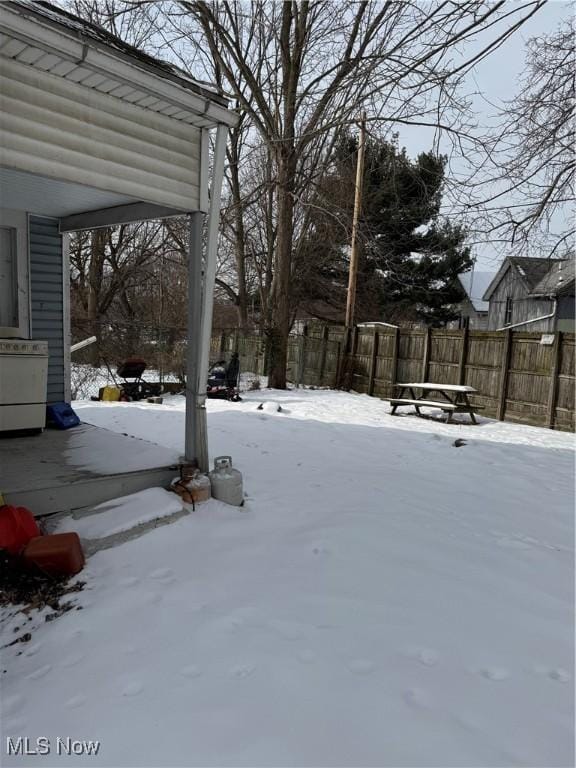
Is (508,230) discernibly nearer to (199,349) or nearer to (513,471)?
(513,471)

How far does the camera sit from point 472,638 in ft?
8.00

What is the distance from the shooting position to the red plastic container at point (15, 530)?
2979 millimetres

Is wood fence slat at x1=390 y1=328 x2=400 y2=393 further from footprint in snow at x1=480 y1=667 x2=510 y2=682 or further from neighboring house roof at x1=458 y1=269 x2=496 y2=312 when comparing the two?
neighboring house roof at x1=458 y1=269 x2=496 y2=312

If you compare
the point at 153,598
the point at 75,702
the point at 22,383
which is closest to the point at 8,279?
the point at 22,383

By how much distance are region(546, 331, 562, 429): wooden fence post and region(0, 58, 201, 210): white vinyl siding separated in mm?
7411

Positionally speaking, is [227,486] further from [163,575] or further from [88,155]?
[88,155]

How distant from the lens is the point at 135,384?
10.1m

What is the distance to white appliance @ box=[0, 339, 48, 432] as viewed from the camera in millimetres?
4832

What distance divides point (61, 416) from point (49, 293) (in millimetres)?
1473

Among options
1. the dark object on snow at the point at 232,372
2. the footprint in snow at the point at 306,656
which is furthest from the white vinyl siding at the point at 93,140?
the dark object on snow at the point at 232,372

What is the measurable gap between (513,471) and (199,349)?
3.96 meters

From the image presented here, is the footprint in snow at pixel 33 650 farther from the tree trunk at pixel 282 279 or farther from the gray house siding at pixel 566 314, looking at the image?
the gray house siding at pixel 566 314

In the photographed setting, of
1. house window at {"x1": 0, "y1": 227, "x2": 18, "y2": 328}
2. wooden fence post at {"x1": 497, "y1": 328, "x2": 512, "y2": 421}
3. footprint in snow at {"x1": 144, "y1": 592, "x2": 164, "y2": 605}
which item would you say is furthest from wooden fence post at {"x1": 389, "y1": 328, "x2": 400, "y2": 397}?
footprint in snow at {"x1": 144, "y1": 592, "x2": 164, "y2": 605}

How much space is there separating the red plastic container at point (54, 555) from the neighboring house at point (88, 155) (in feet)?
3.31
